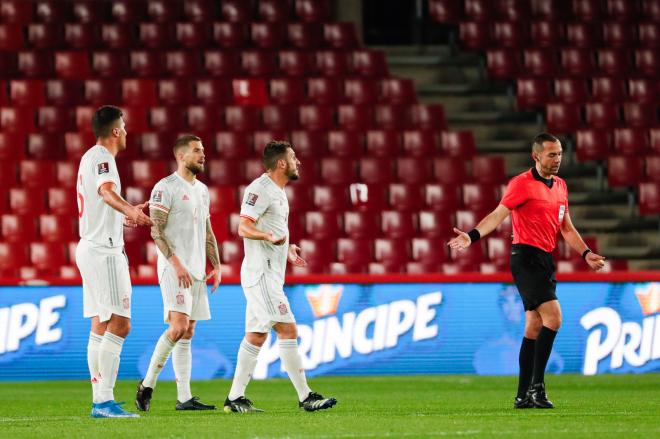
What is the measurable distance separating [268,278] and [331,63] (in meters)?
9.40

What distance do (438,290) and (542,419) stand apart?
4542mm

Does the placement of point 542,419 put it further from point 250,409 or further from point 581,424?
point 250,409

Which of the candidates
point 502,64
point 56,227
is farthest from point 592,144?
point 56,227

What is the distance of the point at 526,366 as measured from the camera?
8250 millimetres

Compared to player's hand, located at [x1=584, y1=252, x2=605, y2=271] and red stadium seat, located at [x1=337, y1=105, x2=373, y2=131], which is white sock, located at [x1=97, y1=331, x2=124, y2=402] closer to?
player's hand, located at [x1=584, y1=252, x2=605, y2=271]

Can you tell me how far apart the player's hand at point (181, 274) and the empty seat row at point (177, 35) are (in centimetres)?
948

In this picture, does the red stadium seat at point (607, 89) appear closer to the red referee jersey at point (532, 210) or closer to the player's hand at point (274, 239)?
the red referee jersey at point (532, 210)

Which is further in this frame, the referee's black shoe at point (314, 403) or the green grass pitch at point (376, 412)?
the referee's black shoe at point (314, 403)

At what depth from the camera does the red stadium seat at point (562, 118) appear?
16.5 meters

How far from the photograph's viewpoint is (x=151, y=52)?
55.2 feet

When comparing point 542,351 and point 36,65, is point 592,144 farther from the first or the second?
point 542,351

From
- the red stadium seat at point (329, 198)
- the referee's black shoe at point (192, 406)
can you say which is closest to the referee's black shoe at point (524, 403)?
the referee's black shoe at point (192, 406)

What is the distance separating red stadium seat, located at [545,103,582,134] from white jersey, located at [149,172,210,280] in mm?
8962

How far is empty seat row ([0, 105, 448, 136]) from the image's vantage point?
1552 cm
